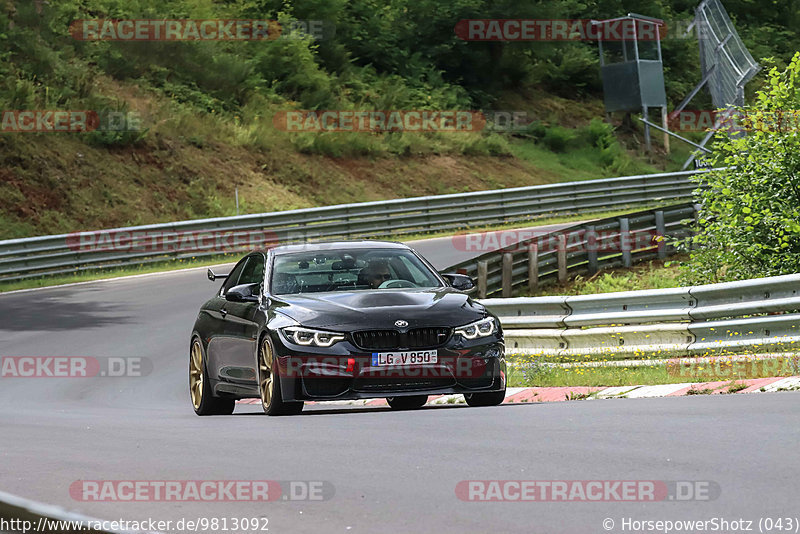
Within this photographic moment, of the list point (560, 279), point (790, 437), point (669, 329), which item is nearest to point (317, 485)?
point (790, 437)

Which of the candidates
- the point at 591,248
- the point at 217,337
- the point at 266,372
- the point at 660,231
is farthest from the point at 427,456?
the point at 660,231

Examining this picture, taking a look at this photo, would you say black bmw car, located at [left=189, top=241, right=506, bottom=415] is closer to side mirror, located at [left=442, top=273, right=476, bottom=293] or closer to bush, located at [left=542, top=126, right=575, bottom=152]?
side mirror, located at [left=442, top=273, right=476, bottom=293]

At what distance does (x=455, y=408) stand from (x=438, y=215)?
24414 mm

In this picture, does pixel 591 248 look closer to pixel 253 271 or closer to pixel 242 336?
pixel 253 271

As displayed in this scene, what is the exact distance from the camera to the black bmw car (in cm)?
1080

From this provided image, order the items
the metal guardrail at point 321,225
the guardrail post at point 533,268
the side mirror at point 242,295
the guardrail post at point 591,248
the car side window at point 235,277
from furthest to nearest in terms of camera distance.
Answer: the metal guardrail at point 321,225 < the guardrail post at point 591,248 < the guardrail post at point 533,268 < the car side window at point 235,277 < the side mirror at point 242,295

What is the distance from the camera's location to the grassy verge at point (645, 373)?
12430mm

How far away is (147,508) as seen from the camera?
22.0ft

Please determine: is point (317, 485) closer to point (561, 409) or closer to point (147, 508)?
point (147, 508)

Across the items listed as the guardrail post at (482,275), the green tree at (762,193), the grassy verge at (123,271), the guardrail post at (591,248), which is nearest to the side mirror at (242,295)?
the green tree at (762,193)

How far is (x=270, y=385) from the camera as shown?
11.2 metres

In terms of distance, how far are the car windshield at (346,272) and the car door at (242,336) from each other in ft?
0.85

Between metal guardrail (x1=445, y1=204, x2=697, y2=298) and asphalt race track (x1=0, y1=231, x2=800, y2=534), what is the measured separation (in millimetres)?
10454

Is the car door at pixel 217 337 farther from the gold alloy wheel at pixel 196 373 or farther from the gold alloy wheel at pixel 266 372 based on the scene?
the gold alloy wheel at pixel 266 372
